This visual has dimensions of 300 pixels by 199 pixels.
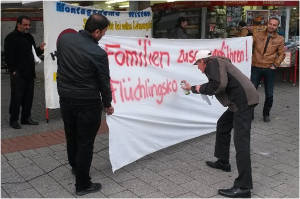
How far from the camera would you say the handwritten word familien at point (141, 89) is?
464 cm

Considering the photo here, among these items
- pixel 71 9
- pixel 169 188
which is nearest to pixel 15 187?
pixel 169 188

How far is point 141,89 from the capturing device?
16.4ft

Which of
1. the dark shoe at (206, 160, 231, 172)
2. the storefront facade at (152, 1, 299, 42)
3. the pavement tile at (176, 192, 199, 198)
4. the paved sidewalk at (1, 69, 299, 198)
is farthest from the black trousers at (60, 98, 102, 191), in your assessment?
the storefront facade at (152, 1, 299, 42)

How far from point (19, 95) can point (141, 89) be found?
250cm

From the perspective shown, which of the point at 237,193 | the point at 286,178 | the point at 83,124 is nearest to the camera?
the point at 83,124

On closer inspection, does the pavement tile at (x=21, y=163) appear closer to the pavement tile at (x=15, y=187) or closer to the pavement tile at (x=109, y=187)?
the pavement tile at (x=15, y=187)

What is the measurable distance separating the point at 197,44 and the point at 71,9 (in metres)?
2.30

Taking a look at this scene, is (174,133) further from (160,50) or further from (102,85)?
(102,85)

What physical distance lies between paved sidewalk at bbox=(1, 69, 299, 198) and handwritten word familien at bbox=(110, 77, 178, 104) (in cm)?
80

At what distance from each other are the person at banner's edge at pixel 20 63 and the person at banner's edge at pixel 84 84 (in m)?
2.57

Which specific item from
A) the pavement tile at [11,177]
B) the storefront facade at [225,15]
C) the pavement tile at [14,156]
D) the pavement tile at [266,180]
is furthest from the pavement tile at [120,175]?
the storefront facade at [225,15]

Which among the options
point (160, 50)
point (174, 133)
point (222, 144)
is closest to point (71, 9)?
point (160, 50)

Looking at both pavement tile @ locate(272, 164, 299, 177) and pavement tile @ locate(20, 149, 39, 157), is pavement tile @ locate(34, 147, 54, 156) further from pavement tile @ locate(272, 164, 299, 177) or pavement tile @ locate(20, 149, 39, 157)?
pavement tile @ locate(272, 164, 299, 177)

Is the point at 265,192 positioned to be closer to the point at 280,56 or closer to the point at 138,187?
the point at 138,187
